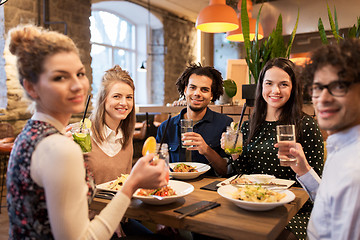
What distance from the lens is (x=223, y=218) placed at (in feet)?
4.14

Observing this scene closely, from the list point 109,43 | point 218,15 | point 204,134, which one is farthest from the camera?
point 109,43

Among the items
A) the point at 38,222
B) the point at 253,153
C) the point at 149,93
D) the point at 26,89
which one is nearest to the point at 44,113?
the point at 26,89

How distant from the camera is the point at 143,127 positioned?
5.83 metres

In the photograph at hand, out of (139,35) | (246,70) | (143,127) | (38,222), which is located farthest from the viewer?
(139,35)

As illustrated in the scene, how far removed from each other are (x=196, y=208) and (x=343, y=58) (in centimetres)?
82

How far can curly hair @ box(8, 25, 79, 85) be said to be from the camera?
1021 mm

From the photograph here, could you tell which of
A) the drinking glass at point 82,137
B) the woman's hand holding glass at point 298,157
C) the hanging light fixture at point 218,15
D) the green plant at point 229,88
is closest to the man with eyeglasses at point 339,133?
the woman's hand holding glass at point 298,157

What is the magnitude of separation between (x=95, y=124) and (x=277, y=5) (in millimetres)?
6685

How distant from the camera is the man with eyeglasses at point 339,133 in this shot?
97 centimetres

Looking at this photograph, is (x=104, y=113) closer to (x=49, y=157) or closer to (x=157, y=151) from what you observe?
(x=157, y=151)

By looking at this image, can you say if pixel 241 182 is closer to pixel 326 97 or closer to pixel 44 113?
pixel 326 97

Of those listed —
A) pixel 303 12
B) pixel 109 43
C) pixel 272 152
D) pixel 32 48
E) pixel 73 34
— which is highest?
pixel 303 12

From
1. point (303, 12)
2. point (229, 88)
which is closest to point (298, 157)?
point (229, 88)

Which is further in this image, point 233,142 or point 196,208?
point 233,142
